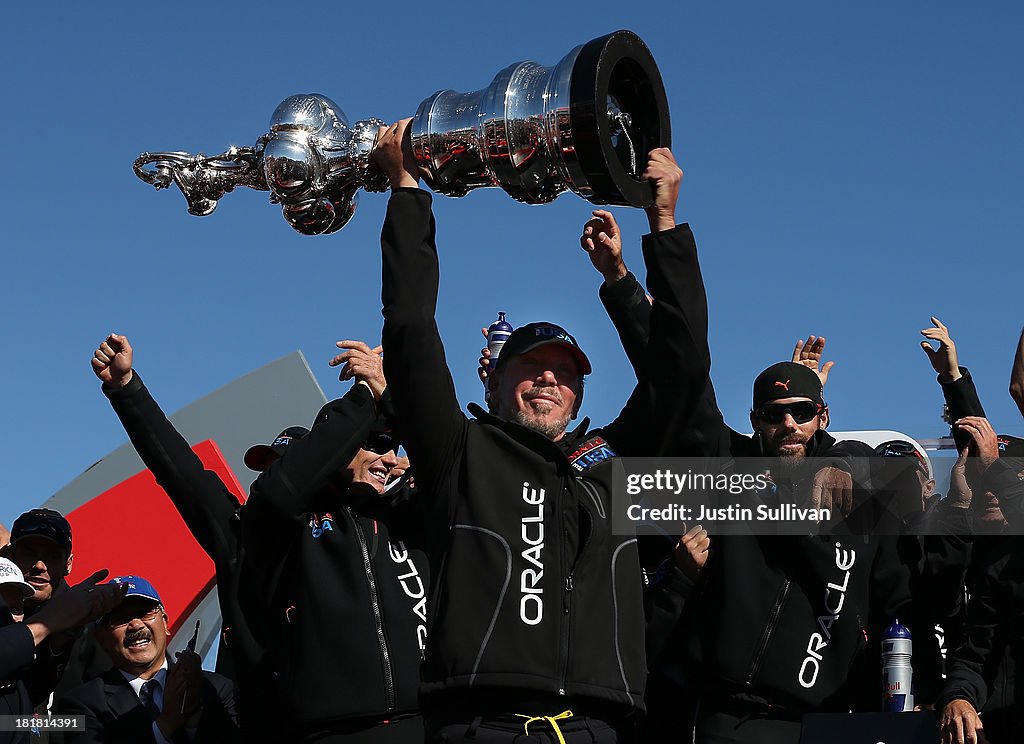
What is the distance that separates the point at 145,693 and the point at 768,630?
8.85 ft

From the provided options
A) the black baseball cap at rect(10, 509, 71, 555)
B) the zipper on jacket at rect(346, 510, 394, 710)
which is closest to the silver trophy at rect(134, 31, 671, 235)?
the zipper on jacket at rect(346, 510, 394, 710)

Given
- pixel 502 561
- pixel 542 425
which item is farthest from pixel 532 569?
pixel 542 425

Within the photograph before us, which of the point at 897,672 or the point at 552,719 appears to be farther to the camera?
the point at 897,672

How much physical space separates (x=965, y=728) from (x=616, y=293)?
2064 millimetres

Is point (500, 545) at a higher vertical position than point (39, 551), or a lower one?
lower

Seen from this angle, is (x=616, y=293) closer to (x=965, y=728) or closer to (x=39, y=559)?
(x=965, y=728)

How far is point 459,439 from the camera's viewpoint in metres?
3.87

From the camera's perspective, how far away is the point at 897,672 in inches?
194

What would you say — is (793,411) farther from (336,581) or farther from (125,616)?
(125,616)

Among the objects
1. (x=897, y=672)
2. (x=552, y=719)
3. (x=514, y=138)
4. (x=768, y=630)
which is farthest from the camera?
(x=768, y=630)

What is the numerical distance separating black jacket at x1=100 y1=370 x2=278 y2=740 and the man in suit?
0.61 feet

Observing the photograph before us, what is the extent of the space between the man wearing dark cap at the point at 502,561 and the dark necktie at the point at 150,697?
234 centimetres

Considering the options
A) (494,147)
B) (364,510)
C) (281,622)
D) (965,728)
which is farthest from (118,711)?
(965,728)

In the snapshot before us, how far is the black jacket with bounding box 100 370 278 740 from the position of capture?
5.31 metres
